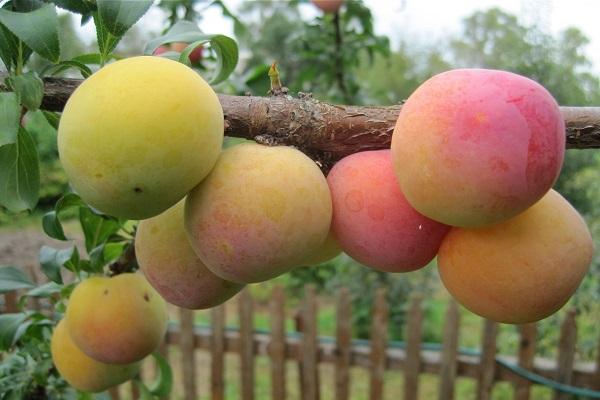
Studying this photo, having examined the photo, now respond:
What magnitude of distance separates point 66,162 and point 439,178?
37 centimetres

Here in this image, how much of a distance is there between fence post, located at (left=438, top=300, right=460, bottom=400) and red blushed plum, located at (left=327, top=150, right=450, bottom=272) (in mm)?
1726

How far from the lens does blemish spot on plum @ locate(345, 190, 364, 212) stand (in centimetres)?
62

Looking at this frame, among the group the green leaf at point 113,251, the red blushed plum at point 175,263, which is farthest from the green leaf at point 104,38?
the green leaf at point 113,251

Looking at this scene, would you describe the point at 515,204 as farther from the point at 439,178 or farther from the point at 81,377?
the point at 81,377

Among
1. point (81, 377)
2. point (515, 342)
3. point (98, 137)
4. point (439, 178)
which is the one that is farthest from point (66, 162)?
point (515, 342)

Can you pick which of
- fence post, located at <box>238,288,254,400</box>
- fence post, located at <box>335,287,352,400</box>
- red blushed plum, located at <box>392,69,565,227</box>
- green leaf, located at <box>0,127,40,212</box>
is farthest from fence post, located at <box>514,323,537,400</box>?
green leaf, located at <box>0,127,40,212</box>

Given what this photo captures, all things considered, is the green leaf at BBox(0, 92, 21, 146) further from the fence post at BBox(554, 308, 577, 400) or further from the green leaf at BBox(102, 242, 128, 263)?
the fence post at BBox(554, 308, 577, 400)

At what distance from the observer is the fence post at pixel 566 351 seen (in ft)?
6.82

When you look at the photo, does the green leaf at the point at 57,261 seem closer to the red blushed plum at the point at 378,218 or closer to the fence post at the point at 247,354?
the red blushed plum at the point at 378,218

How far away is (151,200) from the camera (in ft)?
1.84

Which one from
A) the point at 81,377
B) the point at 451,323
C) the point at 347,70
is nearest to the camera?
the point at 81,377

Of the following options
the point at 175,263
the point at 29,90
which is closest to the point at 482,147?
the point at 175,263

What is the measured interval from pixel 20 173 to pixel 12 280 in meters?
0.54

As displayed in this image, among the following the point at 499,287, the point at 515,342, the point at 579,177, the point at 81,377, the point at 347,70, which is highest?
the point at 499,287
